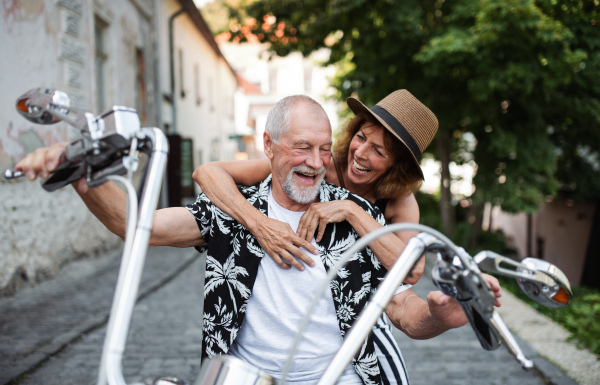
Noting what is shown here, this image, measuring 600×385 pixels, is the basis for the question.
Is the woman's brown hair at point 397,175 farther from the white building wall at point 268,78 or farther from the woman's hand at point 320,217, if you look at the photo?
the white building wall at point 268,78

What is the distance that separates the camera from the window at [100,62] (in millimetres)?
8156

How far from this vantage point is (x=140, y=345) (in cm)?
427

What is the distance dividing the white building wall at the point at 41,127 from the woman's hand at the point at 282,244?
4.47 meters

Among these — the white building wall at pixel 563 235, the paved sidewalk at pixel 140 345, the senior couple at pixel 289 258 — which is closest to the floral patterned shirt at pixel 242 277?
the senior couple at pixel 289 258

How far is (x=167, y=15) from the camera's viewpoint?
12867 mm

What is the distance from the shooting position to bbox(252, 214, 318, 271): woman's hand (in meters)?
1.73


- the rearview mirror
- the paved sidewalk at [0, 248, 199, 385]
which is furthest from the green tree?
the paved sidewalk at [0, 248, 199, 385]

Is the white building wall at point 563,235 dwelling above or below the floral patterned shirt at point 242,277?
below

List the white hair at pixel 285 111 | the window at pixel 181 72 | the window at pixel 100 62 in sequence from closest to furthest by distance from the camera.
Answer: the white hair at pixel 285 111 < the window at pixel 100 62 < the window at pixel 181 72

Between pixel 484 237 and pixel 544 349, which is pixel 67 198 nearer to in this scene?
pixel 544 349

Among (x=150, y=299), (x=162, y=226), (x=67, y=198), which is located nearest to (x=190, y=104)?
(x=67, y=198)

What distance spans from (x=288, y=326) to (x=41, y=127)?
5.32 m

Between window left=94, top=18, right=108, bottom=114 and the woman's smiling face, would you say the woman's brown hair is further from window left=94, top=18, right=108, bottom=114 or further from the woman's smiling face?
window left=94, top=18, right=108, bottom=114

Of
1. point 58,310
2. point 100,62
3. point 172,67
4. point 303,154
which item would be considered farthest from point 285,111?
point 172,67
